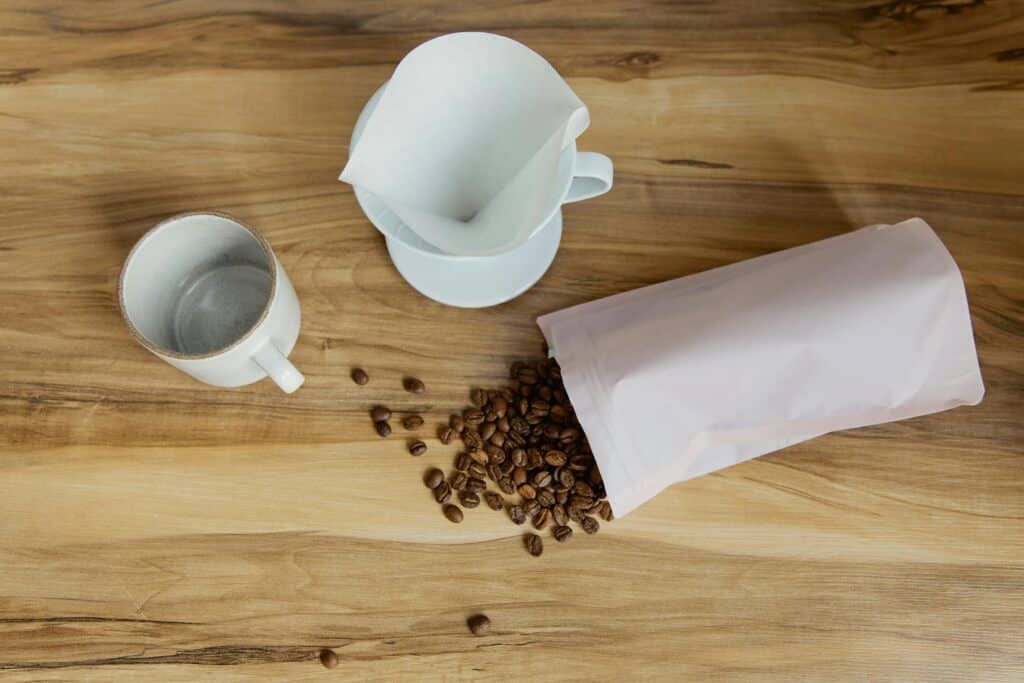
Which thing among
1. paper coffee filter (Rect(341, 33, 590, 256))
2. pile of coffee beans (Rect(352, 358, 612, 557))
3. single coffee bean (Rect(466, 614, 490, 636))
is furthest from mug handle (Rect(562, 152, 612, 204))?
single coffee bean (Rect(466, 614, 490, 636))

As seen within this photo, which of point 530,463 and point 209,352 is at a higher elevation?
point 209,352

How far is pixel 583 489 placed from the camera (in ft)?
2.56

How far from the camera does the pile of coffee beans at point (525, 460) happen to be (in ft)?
2.57

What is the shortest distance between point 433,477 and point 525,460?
90 millimetres

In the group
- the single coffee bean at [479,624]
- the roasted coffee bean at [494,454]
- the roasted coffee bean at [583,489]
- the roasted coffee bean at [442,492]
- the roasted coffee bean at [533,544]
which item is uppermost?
the roasted coffee bean at [494,454]

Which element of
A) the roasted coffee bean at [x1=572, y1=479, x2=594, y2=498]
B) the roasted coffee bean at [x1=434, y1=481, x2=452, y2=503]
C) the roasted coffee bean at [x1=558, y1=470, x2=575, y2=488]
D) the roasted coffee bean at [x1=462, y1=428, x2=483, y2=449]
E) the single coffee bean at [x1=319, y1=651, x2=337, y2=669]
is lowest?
the single coffee bean at [x1=319, y1=651, x2=337, y2=669]

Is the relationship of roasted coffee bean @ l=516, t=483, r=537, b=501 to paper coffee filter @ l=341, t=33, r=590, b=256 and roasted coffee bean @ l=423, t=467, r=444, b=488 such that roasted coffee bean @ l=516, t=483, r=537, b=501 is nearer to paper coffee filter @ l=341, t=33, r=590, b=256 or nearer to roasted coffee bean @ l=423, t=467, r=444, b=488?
roasted coffee bean @ l=423, t=467, r=444, b=488

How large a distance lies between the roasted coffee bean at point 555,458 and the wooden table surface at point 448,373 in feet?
0.25

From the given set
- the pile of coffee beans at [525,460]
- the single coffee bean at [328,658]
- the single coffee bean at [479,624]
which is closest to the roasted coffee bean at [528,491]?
the pile of coffee beans at [525,460]

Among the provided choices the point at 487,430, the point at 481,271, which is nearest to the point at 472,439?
the point at 487,430

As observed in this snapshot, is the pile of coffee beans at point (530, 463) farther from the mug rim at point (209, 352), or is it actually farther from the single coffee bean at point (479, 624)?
the mug rim at point (209, 352)

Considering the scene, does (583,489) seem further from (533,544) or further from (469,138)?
(469,138)

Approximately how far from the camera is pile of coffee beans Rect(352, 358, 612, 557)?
2.57 ft

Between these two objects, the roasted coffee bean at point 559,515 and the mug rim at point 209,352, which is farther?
the roasted coffee bean at point 559,515
